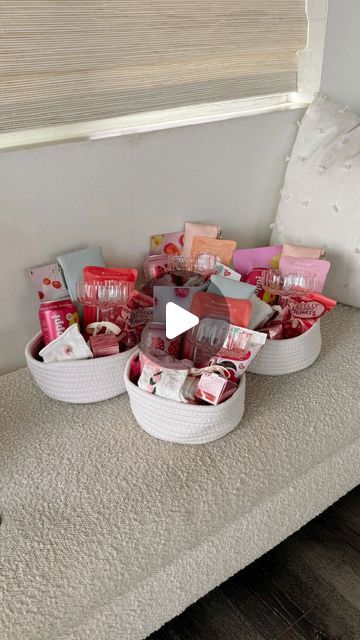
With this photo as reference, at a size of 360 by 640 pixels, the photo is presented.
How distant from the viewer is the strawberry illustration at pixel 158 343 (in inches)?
39.0

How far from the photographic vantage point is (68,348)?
1.00 m

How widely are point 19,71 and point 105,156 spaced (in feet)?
0.70

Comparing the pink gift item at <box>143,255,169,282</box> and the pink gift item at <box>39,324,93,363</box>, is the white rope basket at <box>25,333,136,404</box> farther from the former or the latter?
the pink gift item at <box>143,255,169,282</box>

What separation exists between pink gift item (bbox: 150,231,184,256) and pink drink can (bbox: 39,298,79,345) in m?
0.28

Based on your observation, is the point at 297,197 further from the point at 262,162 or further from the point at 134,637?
the point at 134,637

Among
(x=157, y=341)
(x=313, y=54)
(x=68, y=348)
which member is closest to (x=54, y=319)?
(x=68, y=348)

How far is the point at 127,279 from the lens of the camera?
1078 mm

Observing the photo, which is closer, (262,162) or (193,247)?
(193,247)

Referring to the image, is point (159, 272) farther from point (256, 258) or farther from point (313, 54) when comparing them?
point (313, 54)

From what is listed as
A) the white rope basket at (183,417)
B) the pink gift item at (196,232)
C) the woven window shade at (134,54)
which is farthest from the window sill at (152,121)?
the white rope basket at (183,417)

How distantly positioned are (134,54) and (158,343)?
1.78 feet

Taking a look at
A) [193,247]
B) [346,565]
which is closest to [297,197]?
[193,247]

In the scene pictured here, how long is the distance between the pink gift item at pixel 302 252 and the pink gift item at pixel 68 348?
1.67 feet

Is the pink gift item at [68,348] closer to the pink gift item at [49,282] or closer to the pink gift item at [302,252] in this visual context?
the pink gift item at [49,282]
